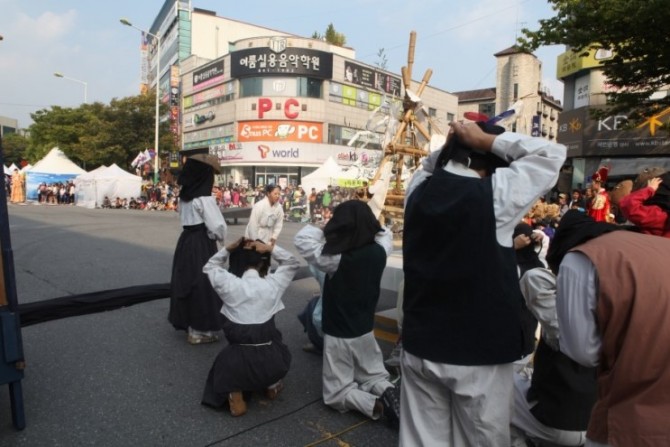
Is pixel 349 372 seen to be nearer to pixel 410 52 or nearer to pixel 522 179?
pixel 522 179

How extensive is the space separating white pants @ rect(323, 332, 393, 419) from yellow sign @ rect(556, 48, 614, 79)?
24134 mm

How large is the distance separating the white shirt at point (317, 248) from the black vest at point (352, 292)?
56 mm

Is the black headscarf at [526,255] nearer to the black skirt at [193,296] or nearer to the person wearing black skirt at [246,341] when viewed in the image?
the person wearing black skirt at [246,341]

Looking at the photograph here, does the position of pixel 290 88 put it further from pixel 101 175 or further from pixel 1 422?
pixel 1 422

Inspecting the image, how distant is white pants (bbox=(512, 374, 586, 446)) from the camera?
2568mm

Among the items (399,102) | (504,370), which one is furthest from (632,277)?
(399,102)

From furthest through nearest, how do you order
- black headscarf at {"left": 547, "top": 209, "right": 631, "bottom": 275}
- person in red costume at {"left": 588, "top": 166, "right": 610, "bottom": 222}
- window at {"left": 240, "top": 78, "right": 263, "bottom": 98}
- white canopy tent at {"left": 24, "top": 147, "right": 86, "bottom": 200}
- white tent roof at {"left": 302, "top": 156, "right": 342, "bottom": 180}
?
window at {"left": 240, "top": 78, "right": 263, "bottom": 98}, white canopy tent at {"left": 24, "top": 147, "right": 86, "bottom": 200}, white tent roof at {"left": 302, "top": 156, "right": 342, "bottom": 180}, person in red costume at {"left": 588, "top": 166, "right": 610, "bottom": 222}, black headscarf at {"left": 547, "top": 209, "right": 631, "bottom": 275}

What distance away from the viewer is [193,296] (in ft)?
16.3

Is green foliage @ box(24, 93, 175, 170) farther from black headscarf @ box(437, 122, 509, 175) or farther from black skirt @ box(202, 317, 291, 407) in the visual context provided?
black headscarf @ box(437, 122, 509, 175)

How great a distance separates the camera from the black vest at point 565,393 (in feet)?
8.24

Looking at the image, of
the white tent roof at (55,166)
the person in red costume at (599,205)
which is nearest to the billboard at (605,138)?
the person in red costume at (599,205)

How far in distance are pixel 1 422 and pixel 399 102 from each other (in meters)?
5.23

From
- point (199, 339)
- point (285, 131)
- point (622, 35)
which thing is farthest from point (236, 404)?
point (285, 131)

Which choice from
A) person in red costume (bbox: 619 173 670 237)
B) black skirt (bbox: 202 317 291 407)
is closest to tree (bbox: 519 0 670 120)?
person in red costume (bbox: 619 173 670 237)
